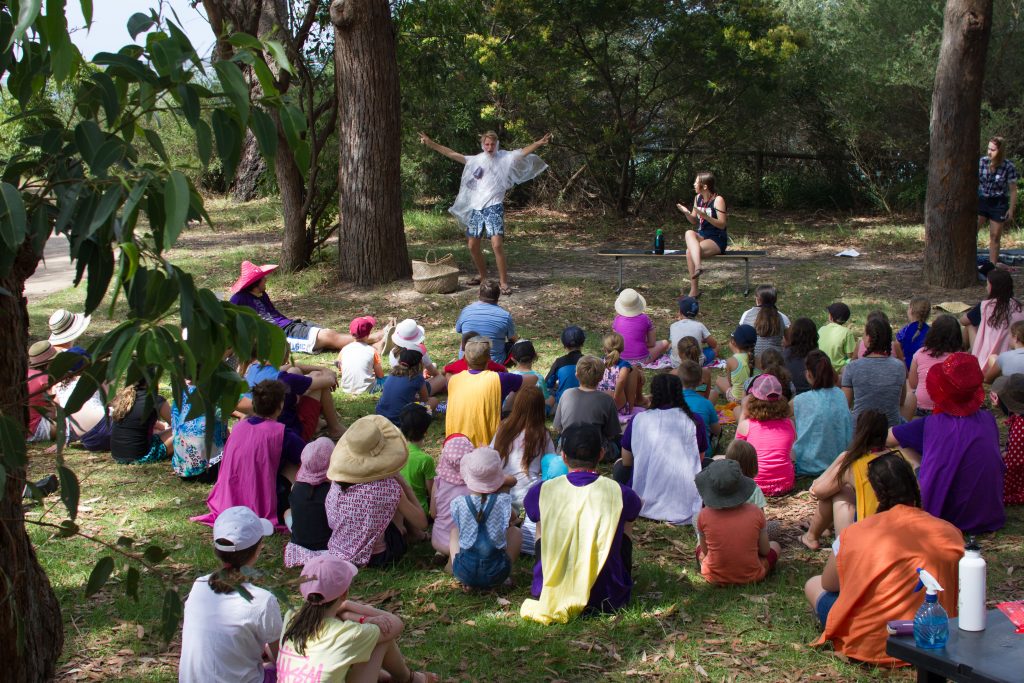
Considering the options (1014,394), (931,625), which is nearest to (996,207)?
(1014,394)

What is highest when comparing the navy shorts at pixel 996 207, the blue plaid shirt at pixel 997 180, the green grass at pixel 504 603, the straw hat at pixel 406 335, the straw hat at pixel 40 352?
the blue plaid shirt at pixel 997 180

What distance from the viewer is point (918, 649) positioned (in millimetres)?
3680

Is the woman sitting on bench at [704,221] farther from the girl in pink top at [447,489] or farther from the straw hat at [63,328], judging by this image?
the straw hat at [63,328]

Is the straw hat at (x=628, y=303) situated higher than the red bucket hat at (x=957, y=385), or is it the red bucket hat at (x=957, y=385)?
the straw hat at (x=628, y=303)

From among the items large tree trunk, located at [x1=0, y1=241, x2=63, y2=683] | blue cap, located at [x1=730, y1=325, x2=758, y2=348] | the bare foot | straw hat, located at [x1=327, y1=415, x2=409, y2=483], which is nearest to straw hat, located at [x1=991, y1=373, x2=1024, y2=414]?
the bare foot

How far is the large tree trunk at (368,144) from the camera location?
12070 mm

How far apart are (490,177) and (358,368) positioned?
12.0 feet

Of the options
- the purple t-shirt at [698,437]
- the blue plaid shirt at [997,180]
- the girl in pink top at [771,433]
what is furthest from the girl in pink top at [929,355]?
the blue plaid shirt at [997,180]

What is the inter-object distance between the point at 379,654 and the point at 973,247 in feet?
32.3

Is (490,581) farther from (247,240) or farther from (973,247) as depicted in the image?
(247,240)

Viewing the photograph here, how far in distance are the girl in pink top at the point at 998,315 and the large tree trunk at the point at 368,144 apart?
269 inches

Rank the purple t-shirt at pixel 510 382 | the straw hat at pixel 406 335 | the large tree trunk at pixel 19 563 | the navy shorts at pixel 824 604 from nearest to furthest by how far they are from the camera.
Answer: the large tree trunk at pixel 19 563 → the navy shorts at pixel 824 604 → the purple t-shirt at pixel 510 382 → the straw hat at pixel 406 335

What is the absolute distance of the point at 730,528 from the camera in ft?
17.6

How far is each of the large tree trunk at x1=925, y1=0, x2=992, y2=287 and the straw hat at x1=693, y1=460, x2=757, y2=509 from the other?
25.0 ft
